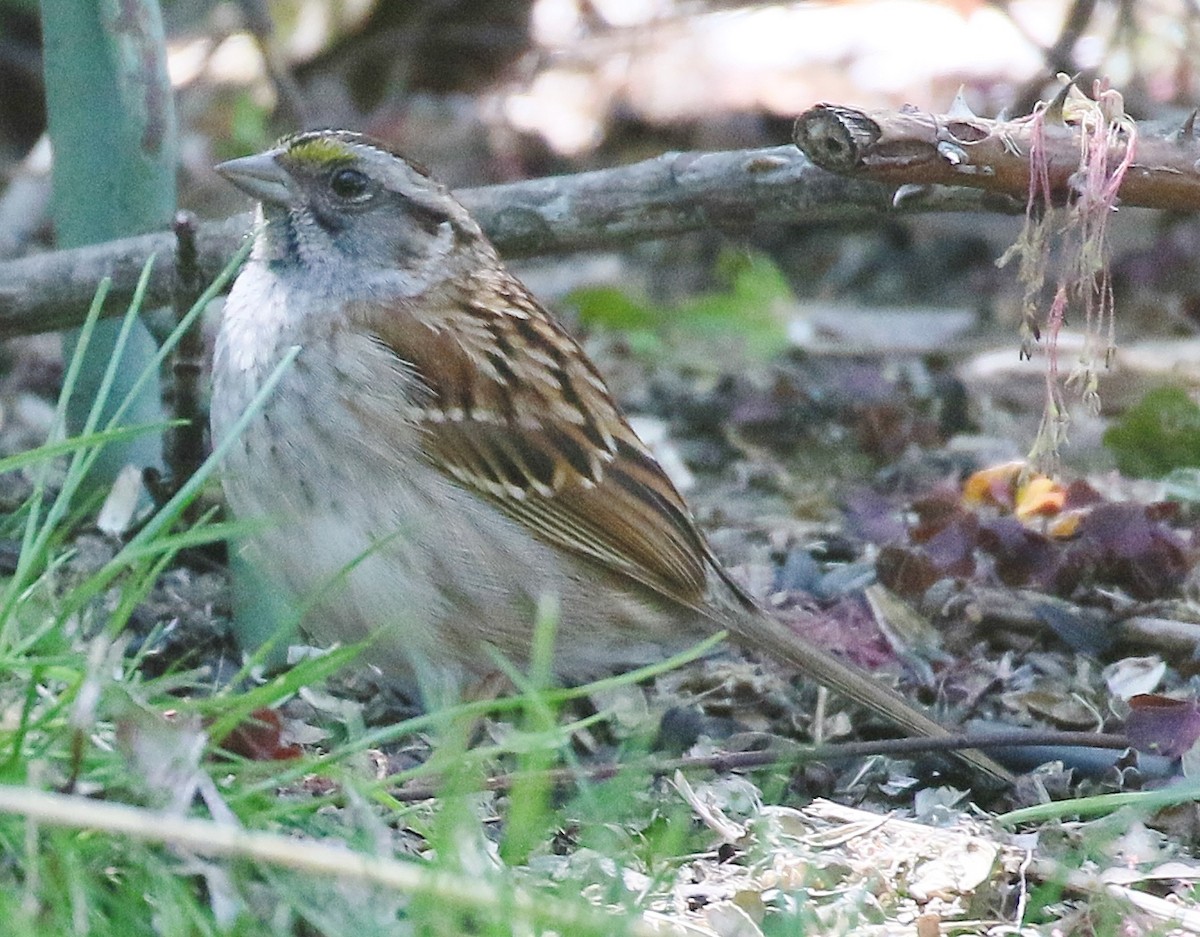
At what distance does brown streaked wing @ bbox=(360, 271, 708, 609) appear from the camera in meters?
3.45

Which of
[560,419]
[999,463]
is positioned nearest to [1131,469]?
[999,463]

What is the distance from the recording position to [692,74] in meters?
7.16

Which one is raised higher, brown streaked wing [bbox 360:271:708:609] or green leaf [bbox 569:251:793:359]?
brown streaked wing [bbox 360:271:708:609]

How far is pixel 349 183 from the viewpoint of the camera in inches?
142

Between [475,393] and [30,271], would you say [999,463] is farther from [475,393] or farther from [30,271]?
[30,271]

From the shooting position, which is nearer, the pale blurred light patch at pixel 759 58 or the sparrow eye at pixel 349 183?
the sparrow eye at pixel 349 183

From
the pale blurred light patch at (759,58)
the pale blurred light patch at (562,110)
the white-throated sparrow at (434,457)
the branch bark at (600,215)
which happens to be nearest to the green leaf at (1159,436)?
the branch bark at (600,215)

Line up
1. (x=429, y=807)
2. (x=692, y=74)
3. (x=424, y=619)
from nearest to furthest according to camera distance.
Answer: (x=429, y=807) → (x=424, y=619) → (x=692, y=74)

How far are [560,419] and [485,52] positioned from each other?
4.24m

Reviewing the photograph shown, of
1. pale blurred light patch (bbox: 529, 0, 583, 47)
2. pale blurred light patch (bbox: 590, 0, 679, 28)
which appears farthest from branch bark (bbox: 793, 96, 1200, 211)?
pale blurred light patch (bbox: 529, 0, 583, 47)

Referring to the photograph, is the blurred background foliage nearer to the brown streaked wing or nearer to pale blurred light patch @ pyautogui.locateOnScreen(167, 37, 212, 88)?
pale blurred light patch @ pyautogui.locateOnScreen(167, 37, 212, 88)

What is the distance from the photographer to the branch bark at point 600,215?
11.9 feet

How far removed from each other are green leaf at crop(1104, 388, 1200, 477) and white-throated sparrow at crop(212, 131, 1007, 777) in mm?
1474

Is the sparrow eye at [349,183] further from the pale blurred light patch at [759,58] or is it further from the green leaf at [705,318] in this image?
the pale blurred light patch at [759,58]
